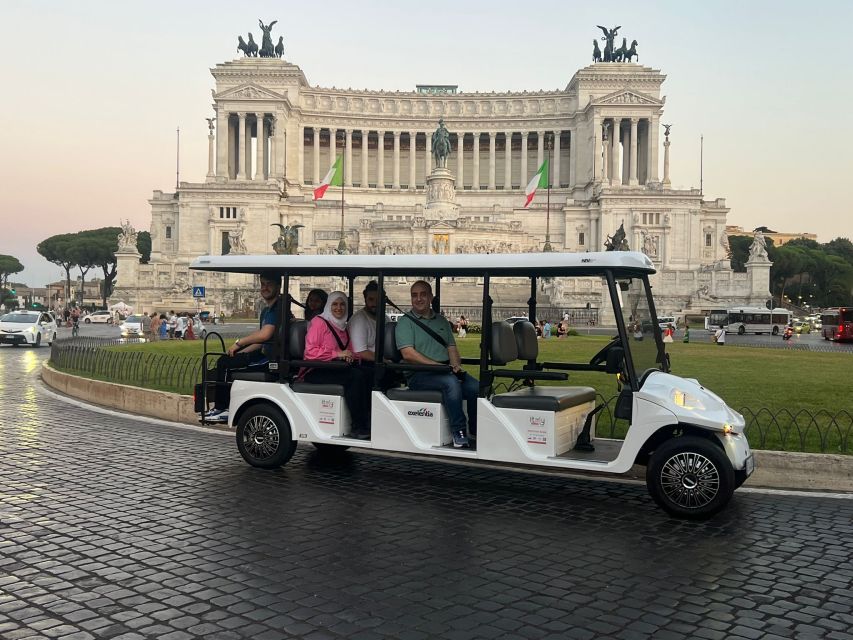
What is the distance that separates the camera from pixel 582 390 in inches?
390

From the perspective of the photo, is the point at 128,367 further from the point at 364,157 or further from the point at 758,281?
the point at 364,157

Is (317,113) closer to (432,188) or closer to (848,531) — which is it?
(432,188)

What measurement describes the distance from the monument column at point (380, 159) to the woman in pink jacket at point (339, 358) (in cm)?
9650

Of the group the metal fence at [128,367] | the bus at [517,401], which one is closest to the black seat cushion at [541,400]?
the bus at [517,401]

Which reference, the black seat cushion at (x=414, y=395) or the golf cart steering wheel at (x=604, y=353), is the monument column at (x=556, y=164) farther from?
the black seat cushion at (x=414, y=395)

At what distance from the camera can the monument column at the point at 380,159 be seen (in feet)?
347

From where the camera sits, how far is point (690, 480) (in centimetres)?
812

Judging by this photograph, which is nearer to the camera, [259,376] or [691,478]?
[691,478]

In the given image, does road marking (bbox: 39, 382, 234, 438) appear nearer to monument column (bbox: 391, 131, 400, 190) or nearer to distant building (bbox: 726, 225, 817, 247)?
monument column (bbox: 391, 131, 400, 190)

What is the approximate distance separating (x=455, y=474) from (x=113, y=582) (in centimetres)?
522

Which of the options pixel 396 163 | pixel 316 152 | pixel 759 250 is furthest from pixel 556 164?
pixel 759 250

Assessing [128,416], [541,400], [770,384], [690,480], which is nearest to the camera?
[690,480]

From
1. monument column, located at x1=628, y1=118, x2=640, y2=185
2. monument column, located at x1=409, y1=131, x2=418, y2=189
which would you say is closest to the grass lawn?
monument column, located at x1=628, y1=118, x2=640, y2=185

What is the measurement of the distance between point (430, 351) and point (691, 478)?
3.44 meters
